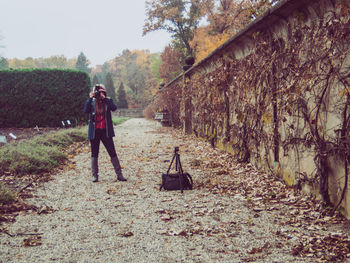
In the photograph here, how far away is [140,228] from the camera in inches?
129

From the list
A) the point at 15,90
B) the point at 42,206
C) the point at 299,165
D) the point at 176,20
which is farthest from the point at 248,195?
the point at 176,20

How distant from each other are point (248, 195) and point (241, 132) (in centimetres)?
232

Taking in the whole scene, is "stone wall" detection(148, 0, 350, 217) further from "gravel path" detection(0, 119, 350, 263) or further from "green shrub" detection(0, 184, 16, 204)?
"green shrub" detection(0, 184, 16, 204)

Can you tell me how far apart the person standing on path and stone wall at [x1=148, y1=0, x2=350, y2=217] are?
254 cm

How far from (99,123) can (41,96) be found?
11.4 meters

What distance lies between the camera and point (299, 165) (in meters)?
4.23

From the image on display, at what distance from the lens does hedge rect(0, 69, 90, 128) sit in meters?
15.3

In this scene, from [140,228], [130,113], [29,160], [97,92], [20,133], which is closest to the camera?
[140,228]

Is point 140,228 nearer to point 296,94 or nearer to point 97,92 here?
point 296,94

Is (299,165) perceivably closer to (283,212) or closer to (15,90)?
(283,212)

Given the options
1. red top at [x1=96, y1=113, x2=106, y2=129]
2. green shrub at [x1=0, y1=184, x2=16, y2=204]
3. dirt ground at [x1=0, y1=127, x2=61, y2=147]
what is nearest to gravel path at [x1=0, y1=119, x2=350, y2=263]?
green shrub at [x1=0, y1=184, x2=16, y2=204]

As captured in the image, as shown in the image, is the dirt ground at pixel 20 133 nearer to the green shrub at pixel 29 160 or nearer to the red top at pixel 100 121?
the green shrub at pixel 29 160

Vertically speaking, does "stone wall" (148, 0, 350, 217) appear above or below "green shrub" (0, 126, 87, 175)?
above

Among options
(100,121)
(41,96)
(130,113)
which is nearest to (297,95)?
(100,121)
